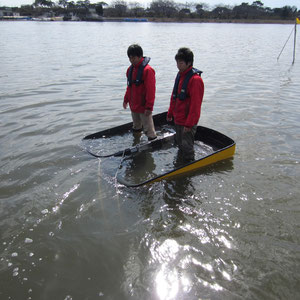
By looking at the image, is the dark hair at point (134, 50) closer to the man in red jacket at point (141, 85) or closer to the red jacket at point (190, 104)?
the man in red jacket at point (141, 85)

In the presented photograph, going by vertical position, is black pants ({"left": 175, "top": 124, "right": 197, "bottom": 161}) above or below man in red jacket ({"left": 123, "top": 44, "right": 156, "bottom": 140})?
below

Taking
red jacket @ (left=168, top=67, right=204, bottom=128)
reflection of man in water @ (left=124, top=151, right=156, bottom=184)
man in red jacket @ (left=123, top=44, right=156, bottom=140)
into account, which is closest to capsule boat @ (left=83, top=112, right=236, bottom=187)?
reflection of man in water @ (left=124, top=151, right=156, bottom=184)

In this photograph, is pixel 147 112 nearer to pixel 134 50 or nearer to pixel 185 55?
pixel 134 50

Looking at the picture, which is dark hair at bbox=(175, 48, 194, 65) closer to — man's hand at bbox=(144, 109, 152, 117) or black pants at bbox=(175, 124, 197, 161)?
black pants at bbox=(175, 124, 197, 161)

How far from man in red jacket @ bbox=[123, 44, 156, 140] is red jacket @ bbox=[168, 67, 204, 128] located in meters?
0.61

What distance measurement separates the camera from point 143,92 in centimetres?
585

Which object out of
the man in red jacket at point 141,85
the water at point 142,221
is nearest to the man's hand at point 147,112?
the man in red jacket at point 141,85

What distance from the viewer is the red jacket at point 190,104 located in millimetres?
4562

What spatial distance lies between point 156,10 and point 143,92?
549ft

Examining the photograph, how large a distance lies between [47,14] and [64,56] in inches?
6164

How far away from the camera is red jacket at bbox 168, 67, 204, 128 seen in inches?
180

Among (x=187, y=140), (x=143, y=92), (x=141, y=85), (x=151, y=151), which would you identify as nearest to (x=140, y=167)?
(x=151, y=151)

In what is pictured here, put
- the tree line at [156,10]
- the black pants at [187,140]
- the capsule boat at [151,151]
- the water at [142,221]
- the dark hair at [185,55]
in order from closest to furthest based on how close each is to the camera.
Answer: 1. the water at [142,221]
2. the dark hair at [185,55]
3. the black pants at [187,140]
4. the capsule boat at [151,151]
5. the tree line at [156,10]

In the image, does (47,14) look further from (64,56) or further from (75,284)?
(75,284)
